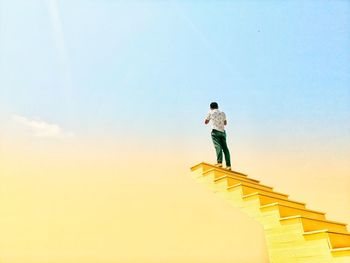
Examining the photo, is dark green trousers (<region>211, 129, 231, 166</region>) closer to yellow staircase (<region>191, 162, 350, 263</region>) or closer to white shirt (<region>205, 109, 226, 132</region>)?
white shirt (<region>205, 109, 226, 132</region>)

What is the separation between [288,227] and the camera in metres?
2.89

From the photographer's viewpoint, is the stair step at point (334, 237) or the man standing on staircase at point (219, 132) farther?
the man standing on staircase at point (219, 132)

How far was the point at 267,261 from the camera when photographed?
3.13m

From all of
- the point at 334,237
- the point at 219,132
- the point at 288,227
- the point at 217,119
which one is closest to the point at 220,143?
the point at 219,132

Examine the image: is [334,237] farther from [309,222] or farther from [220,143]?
[220,143]

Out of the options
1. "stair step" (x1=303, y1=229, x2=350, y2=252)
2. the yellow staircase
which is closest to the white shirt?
the yellow staircase

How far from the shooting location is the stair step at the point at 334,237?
97.7 inches

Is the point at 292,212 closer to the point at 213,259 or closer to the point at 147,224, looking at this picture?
the point at 213,259

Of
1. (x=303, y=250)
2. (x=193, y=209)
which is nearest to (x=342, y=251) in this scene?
(x=303, y=250)

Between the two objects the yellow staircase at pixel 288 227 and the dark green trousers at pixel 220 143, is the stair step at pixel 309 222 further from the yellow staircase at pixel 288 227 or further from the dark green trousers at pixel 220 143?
the dark green trousers at pixel 220 143

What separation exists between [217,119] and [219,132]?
230mm

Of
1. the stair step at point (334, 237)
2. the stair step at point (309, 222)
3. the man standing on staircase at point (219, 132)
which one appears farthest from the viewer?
the man standing on staircase at point (219, 132)

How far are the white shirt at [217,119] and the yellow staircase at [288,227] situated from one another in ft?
2.95

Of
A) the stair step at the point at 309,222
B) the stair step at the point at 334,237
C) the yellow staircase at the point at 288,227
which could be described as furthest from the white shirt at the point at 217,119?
the stair step at the point at 334,237
